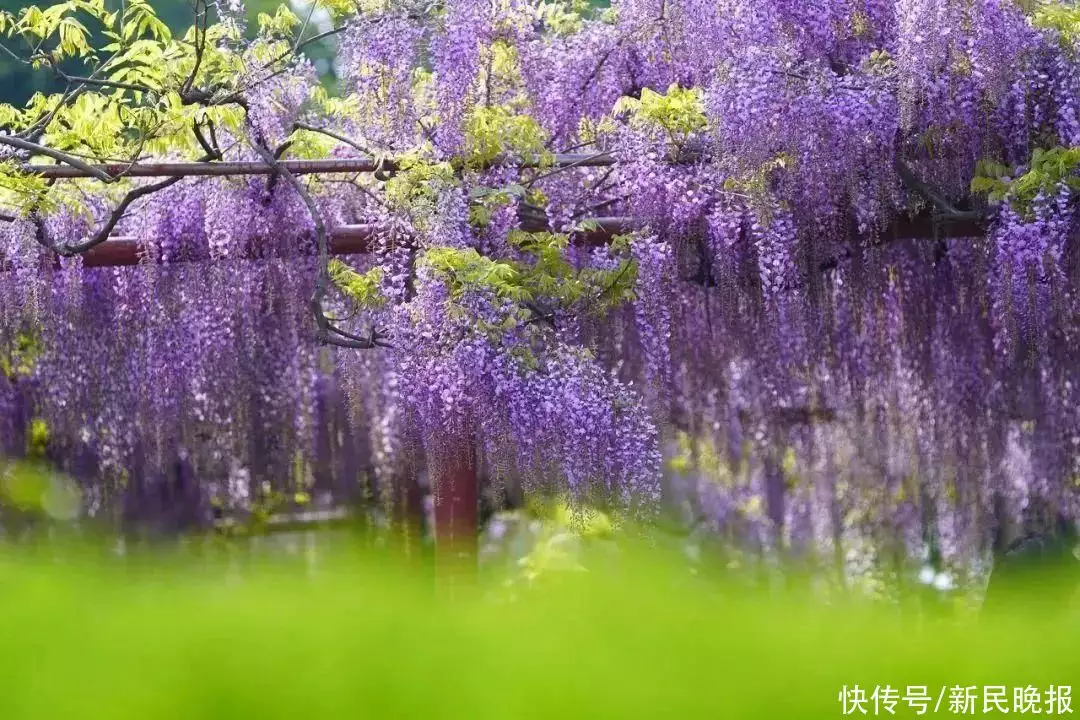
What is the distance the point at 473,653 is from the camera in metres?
0.92

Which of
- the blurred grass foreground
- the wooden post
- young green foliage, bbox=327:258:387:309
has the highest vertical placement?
young green foliage, bbox=327:258:387:309

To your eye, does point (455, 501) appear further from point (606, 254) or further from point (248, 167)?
point (248, 167)

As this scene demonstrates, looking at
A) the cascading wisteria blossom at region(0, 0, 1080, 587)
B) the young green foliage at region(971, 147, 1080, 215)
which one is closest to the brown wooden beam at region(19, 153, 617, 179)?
the cascading wisteria blossom at region(0, 0, 1080, 587)

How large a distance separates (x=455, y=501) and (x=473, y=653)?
619 centimetres

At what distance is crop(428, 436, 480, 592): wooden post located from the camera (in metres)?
6.37

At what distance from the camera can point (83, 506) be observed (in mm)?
8609

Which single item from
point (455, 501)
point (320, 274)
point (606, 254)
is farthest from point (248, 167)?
point (455, 501)

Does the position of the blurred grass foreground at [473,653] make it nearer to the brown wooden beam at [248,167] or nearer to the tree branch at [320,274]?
the tree branch at [320,274]

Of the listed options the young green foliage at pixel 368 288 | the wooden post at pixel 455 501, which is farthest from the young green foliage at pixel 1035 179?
the young green foliage at pixel 368 288

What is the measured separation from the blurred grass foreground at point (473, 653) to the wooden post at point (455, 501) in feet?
17.3

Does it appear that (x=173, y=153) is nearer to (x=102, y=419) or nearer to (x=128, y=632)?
(x=102, y=419)

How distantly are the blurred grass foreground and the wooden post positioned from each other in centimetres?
528

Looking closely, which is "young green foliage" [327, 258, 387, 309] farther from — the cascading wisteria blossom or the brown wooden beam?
the brown wooden beam

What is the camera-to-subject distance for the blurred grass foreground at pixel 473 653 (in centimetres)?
87
